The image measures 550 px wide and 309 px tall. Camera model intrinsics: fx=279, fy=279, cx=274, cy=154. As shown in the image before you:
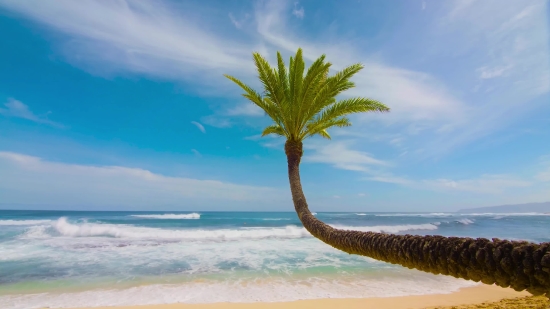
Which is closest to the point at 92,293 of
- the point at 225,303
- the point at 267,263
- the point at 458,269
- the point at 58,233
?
the point at 225,303

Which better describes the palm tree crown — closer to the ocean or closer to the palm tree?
the palm tree

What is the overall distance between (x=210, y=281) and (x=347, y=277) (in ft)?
19.3

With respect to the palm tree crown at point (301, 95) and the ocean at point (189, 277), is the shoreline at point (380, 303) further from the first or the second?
the palm tree crown at point (301, 95)

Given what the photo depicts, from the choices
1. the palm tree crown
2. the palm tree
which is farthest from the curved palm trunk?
the palm tree crown

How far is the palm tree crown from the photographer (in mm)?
8328

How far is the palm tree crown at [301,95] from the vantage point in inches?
328

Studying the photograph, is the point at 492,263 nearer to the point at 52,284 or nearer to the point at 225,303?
the point at 225,303

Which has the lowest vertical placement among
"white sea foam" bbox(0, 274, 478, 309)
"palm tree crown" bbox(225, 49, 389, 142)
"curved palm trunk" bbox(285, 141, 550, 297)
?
"white sea foam" bbox(0, 274, 478, 309)

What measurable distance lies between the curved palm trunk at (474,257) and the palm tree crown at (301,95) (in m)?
4.82

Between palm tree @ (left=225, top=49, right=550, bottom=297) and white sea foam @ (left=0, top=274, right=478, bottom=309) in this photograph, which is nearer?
palm tree @ (left=225, top=49, right=550, bottom=297)

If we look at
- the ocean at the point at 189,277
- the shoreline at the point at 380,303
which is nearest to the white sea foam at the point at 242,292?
the ocean at the point at 189,277

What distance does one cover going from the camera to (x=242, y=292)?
1015cm

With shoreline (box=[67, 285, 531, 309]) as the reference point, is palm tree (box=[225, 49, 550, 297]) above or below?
above

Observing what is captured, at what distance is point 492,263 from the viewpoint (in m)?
2.62
